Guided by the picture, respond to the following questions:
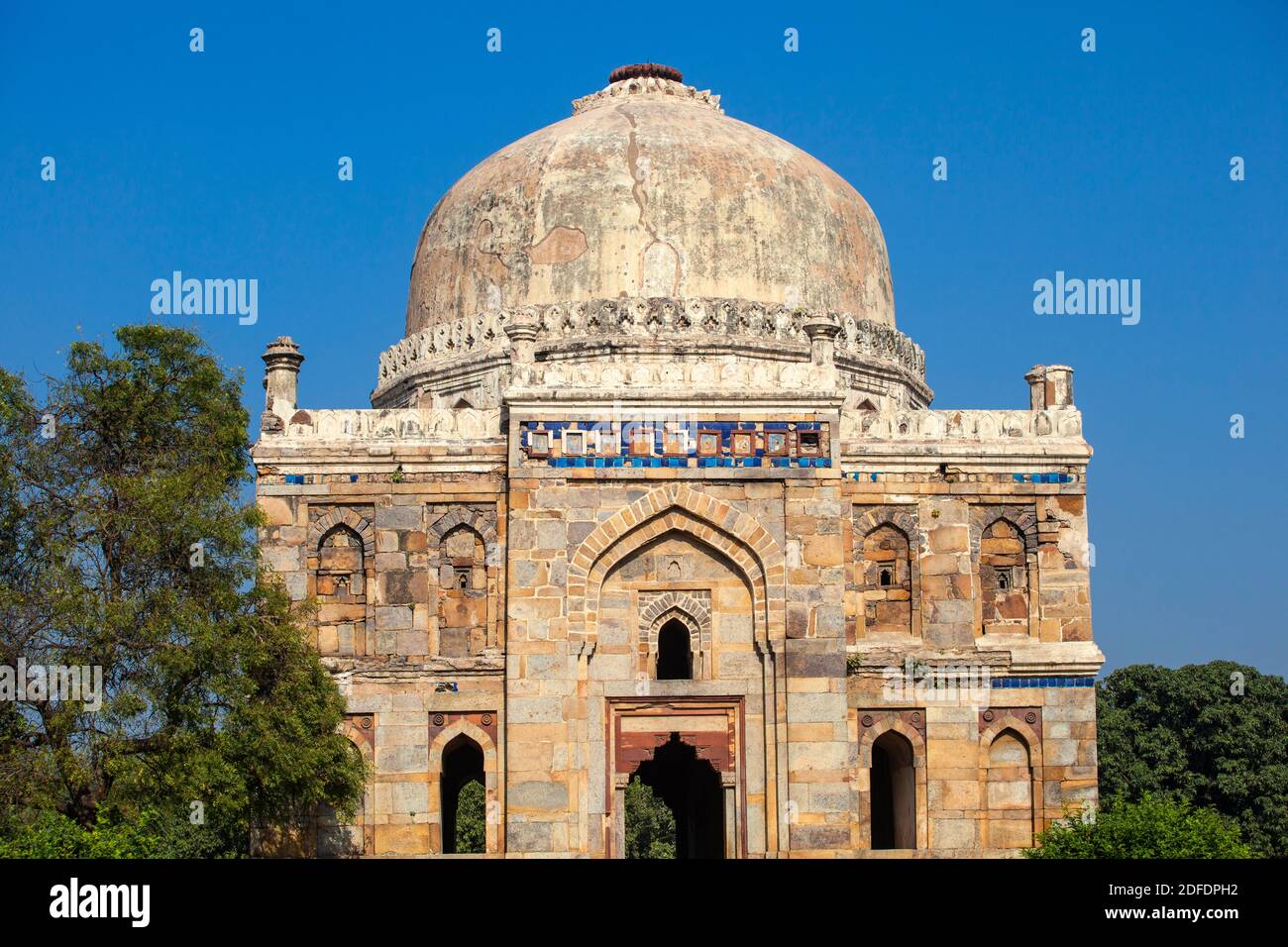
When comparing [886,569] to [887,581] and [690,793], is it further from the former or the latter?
[690,793]

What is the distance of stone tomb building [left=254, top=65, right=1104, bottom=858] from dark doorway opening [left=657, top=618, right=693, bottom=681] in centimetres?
4

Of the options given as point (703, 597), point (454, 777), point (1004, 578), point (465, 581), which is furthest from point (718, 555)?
point (454, 777)

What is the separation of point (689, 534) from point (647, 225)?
200 inches

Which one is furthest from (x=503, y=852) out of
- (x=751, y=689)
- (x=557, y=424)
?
(x=557, y=424)

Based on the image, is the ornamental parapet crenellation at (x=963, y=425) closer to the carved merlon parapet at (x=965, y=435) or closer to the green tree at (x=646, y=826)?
the carved merlon parapet at (x=965, y=435)

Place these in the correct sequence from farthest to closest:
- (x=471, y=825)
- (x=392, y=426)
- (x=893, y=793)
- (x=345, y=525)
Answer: (x=471, y=825) → (x=893, y=793) → (x=392, y=426) → (x=345, y=525)

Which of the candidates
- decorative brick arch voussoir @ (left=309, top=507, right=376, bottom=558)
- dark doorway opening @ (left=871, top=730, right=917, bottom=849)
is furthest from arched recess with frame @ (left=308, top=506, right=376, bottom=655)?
dark doorway opening @ (left=871, top=730, right=917, bottom=849)

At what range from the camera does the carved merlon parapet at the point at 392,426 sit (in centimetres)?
2583

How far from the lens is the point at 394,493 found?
2573cm

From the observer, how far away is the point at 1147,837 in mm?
22219

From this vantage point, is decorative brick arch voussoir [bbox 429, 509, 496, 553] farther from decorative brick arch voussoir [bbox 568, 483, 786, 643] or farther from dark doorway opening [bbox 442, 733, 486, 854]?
dark doorway opening [bbox 442, 733, 486, 854]

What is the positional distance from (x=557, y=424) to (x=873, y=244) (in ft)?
23.5

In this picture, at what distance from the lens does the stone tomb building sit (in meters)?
24.8
